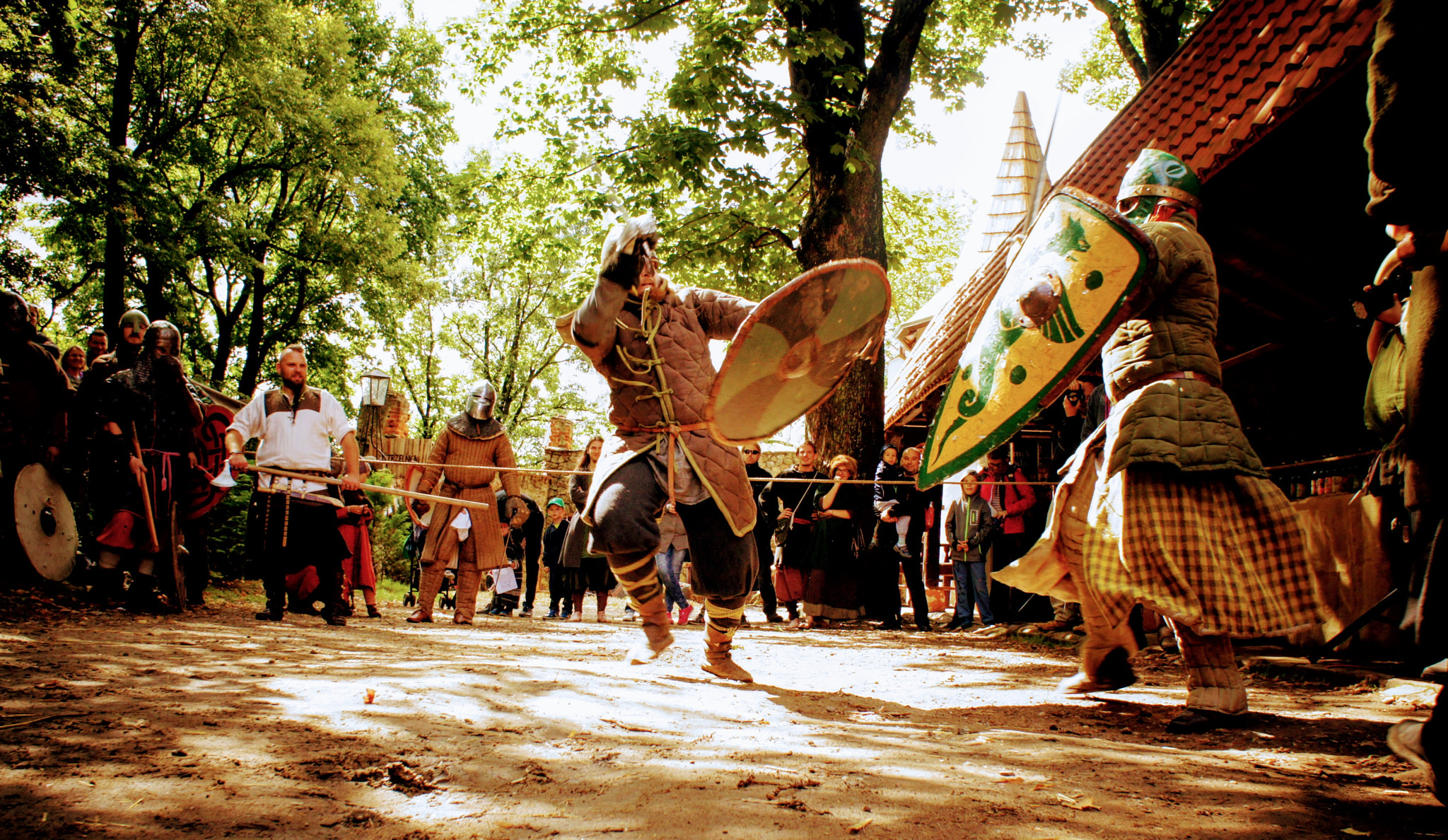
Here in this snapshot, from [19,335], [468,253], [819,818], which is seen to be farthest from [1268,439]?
[468,253]

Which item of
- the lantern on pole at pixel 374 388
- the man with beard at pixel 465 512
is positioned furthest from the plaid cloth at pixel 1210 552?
the lantern on pole at pixel 374 388

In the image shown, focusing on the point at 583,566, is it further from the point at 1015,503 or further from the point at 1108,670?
the point at 1108,670

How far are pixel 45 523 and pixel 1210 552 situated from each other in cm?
631

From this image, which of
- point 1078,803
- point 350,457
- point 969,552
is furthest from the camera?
point 969,552

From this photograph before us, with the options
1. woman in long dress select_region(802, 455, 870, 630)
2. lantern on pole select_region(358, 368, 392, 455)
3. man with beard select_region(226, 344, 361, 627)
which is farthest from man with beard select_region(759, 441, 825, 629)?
lantern on pole select_region(358, 368, 392, 455)

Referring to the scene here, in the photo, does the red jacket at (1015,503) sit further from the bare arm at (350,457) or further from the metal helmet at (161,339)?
the metal helmet at (161,339)

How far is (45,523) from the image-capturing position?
568 centimetres

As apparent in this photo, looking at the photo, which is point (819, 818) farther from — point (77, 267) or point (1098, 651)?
point (77, 267)

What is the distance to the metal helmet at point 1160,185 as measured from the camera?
325cm

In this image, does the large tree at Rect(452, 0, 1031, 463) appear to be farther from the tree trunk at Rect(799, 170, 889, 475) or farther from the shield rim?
the shield rim

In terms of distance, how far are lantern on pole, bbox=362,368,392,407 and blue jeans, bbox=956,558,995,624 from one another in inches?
526

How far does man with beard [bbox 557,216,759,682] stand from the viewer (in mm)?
3574

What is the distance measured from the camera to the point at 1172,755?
2396mm

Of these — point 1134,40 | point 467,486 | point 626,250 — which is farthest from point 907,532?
point 1134,40
